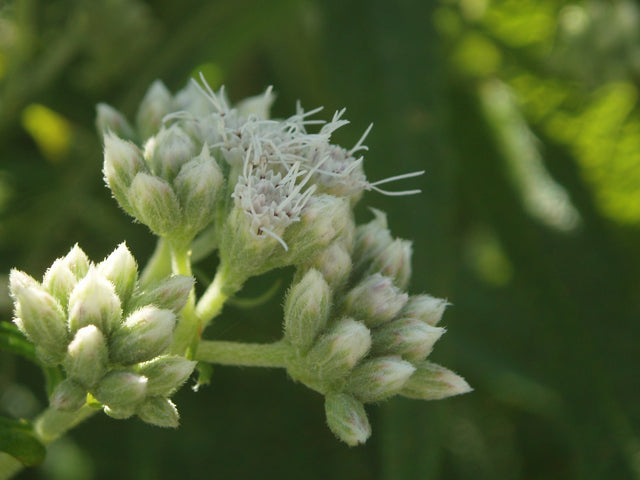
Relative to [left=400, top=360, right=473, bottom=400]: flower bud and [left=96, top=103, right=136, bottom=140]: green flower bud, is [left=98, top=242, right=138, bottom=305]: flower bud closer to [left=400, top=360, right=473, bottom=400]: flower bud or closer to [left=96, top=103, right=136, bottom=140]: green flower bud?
[left=96, top=103, right=136, bottom=140]: green flower bud

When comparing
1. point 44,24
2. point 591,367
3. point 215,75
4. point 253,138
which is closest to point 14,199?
point 44,24

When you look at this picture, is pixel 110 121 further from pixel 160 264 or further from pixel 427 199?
pixel 427 199

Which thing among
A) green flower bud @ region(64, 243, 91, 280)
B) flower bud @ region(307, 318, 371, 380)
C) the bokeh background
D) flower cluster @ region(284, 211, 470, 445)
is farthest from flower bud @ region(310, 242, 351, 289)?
the bokeh background

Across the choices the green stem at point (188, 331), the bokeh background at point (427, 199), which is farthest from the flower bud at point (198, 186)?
the bokeh background at point (427, 199)

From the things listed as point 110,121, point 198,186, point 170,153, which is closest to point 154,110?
point 110,121

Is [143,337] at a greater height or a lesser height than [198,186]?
lesser

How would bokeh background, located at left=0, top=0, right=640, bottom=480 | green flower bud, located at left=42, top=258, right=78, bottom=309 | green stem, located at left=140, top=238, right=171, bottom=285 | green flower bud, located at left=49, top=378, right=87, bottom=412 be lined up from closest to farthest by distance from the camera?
green flower bud, located at left=49, top=378, right=87, bottom=412 < green flower bud, located at left=42, top=258, right=78, bottom=309 < green stem, located at left=140, top=238, right=171, bottom=285 < bokeh background, located at left=0, top=0, right=640, bottom=480

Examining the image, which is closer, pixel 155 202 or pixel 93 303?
pixel 93 303
